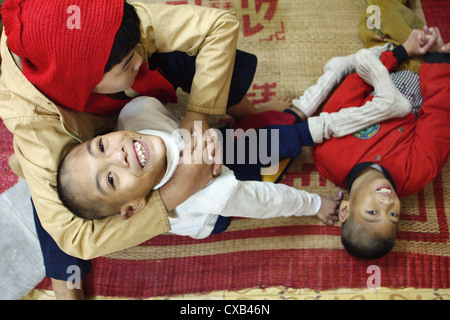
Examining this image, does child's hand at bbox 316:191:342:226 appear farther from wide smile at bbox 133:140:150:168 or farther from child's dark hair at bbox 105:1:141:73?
child's dark hair at bbox 105:1:141:73

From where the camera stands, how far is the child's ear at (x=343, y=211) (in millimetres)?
995

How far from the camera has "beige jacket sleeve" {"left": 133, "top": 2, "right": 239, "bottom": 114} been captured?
2.65 feet

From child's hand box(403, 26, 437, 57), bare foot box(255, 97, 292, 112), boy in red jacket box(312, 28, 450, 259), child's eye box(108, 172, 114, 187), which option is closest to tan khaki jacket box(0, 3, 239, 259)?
child's eye box(108, 172, 114, 187)

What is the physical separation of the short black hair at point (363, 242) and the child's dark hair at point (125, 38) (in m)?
0.69

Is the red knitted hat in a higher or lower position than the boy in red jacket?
higher

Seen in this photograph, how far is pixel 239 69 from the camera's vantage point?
0.99m

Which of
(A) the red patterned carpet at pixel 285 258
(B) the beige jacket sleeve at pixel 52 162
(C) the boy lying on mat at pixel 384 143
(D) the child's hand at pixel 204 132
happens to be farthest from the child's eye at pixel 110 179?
(C) the boy lying on mat at pixel 384 143

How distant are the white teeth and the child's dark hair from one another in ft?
0.51

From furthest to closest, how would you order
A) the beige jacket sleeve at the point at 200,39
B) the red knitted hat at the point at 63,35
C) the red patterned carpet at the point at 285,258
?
the red patterned carpet at the point at 285,258, the beige jacket sleeve at the point at 200,39, the red knitted hat at the point at 63,35

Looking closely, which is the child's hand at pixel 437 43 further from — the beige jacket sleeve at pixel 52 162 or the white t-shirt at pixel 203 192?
the beige jacket sleeve at pixel 52 162

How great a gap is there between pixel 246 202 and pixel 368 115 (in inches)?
16.3
